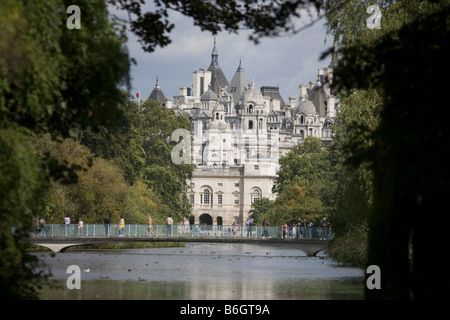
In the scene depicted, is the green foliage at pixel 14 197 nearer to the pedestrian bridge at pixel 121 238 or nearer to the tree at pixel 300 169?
the pedestrian bridge at pixel 121 238

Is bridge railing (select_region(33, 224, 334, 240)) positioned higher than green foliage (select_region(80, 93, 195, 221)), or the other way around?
green foliage (select_region(80, 93, 195, 221))

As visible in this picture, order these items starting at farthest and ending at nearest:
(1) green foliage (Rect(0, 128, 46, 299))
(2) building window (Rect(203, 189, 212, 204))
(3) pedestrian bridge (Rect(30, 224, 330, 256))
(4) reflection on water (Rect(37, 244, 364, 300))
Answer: (2) building window (Rect(203, 189, 212, 204)) → (3) pedestrian bridge (Rect(30, 224, 330, 256)) → (4) reflection on water (Rect(37, 244, 364, 300)) → (1) green foliage (Rect(0, 128, 46, 299))

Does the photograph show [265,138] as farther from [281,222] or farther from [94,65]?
[94,65]

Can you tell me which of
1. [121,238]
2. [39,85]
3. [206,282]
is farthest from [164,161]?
[39,85]

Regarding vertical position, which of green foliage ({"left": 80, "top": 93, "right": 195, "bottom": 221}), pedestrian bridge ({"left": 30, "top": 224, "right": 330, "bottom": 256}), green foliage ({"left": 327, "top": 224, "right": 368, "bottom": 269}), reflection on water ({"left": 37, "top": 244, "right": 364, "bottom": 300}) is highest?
green foliage ({"left": 80, "top": 93, "right": 195, "bottom": 221})

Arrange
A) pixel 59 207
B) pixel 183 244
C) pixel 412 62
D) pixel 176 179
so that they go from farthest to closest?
pixel 176 179 < pixel 183 244 < pixel 59 207 < pixel 412 62

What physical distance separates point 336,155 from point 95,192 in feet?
87.0

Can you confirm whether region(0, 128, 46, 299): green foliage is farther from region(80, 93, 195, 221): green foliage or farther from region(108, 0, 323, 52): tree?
region(80, 93, 195, 221): green foliage

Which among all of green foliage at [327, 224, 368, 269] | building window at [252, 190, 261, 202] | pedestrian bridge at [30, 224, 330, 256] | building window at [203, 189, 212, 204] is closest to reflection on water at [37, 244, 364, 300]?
green foliage at [327, 224, 368, 269]

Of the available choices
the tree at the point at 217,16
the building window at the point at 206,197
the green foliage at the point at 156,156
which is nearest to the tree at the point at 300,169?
the green foliage at the point at 156,156

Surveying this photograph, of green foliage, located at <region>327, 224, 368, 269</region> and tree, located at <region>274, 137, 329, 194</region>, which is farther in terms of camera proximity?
tree, located at <region>274, 137, 329, 194</region>

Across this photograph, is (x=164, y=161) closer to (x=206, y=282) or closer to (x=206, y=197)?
(x=206, y=282)

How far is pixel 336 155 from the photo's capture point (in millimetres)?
72688

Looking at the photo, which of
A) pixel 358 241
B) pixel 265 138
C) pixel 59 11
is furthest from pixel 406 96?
pixel 265 138
